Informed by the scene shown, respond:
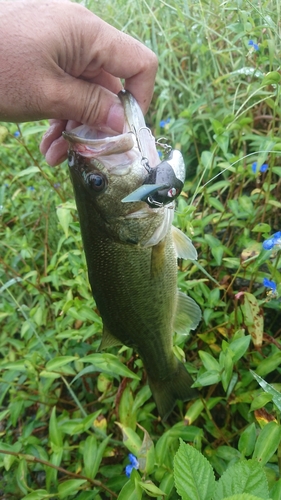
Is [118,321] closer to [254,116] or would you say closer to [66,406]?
[66,406]

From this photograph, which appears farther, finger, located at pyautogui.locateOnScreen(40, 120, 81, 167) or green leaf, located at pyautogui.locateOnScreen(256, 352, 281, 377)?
finger, located at pyautogui.locateOnScreen(40, 120, 81, 167)

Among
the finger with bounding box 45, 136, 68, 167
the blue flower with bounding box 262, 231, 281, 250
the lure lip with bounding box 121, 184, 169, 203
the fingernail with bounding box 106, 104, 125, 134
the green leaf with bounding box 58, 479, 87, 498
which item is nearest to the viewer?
the lure lip with bounding box 121, 184, 169, 203

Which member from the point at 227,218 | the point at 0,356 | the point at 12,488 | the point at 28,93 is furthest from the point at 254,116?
the point at 12,488

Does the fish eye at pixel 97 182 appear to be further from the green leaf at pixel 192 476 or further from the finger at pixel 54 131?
the green leaf at pixel 192 476

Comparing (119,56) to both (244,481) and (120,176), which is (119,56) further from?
(244,481)

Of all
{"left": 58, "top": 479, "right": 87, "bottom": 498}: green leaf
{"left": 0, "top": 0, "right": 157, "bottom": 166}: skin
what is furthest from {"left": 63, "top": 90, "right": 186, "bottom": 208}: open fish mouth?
{"left": 58, "top": 479, "right": 87, "bottom": 498}: green leaf

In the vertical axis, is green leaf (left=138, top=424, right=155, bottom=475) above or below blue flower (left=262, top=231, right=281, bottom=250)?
below

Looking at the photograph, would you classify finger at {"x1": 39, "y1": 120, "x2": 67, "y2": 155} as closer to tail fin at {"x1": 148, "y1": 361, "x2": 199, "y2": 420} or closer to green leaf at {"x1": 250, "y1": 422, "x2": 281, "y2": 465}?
tail fin at {"x1": 148, "y1": 361, "x2": 199, "y2": 420}

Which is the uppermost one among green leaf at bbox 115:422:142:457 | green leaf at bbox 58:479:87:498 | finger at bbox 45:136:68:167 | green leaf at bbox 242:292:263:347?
finger at bbox 45:136:68:167
